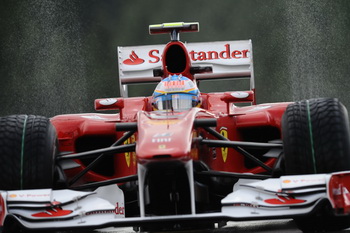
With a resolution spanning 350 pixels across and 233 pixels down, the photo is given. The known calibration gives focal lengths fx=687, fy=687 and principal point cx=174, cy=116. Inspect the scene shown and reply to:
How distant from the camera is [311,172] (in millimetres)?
5617

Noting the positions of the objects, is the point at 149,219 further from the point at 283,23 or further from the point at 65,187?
the point at 283,23

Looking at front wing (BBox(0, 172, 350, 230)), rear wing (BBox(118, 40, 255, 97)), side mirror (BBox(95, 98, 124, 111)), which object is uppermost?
rear wing (BBox(118, 40, 255, 97))

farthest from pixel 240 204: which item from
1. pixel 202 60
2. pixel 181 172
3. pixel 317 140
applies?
pixel 202 60

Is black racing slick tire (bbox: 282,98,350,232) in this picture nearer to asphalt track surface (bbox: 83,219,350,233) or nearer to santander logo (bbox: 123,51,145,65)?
asphalt track surface (bbox: 83,219,350,233)

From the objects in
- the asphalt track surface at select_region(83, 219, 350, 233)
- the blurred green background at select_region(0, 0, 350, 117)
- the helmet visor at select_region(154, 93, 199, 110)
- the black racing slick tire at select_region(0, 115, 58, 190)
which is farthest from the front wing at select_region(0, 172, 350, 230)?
the blurred green background at select_region(0, 0, 350, 117)

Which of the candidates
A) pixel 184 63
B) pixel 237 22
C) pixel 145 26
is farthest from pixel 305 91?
pixel 184 63

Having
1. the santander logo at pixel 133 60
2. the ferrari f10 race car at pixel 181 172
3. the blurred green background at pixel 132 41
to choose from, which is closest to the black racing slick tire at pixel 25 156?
the ferrari f10 race car at pixel 181 172

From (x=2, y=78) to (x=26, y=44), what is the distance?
1235 mm

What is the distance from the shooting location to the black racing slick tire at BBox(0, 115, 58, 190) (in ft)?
19.0

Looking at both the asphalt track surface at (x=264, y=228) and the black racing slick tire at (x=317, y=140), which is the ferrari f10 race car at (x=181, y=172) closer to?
the black racing slick tire at (x=317, y=140)

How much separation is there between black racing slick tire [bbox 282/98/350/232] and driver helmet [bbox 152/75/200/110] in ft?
5.08

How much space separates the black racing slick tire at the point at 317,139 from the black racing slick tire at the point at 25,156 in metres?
2.04

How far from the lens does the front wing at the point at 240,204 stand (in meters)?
5.29

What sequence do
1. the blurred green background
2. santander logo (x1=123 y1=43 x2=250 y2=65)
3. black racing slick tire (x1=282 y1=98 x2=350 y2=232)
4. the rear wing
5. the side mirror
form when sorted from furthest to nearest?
the blurred green background
santander logo (x1=123 y1=43 x2=250 y2=65)
the rear wing
the side mirror
black racing slick tire (x1=282 y1=98 x2=350 y2=232)
